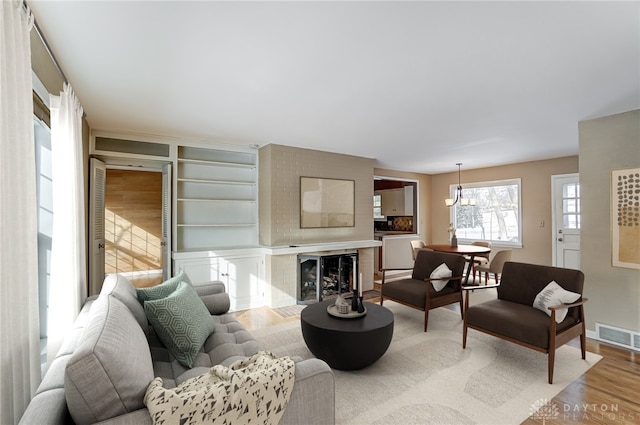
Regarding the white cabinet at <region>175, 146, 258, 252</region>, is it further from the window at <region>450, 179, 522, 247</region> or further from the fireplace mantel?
the window at <region>450, 179, 522, 247</region>

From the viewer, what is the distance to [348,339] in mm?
2473

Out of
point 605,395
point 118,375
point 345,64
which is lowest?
point 605,395

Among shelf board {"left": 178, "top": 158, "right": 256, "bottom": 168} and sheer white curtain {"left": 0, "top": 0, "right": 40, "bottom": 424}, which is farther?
shelf board {"left": 178, "top": 158, "right": 256, "bottom": 168}

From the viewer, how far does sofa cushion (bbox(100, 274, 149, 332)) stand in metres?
1.92

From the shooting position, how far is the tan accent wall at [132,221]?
6441 mm

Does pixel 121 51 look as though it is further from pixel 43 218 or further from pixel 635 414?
pixel 635 414

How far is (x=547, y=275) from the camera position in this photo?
2963 mm

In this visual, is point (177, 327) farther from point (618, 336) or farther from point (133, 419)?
point (618, 336)

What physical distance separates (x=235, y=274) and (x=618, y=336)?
4.69 metres

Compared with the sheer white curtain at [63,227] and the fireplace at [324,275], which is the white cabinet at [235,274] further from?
the sheer white curtain at [63,227]

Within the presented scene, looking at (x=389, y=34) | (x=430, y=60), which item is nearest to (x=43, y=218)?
(x=389, y=34)

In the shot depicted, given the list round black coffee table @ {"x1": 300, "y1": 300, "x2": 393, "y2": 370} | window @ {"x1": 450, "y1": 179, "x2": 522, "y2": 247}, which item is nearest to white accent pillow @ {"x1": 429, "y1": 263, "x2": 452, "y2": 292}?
round black coffee table @ {"x1": 300, "y1": 300, "x2": 393, "y2": 370}

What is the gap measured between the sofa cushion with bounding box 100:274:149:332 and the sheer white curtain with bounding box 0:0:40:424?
48 centimetres

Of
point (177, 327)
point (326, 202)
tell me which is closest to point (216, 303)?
point (177, 327)
